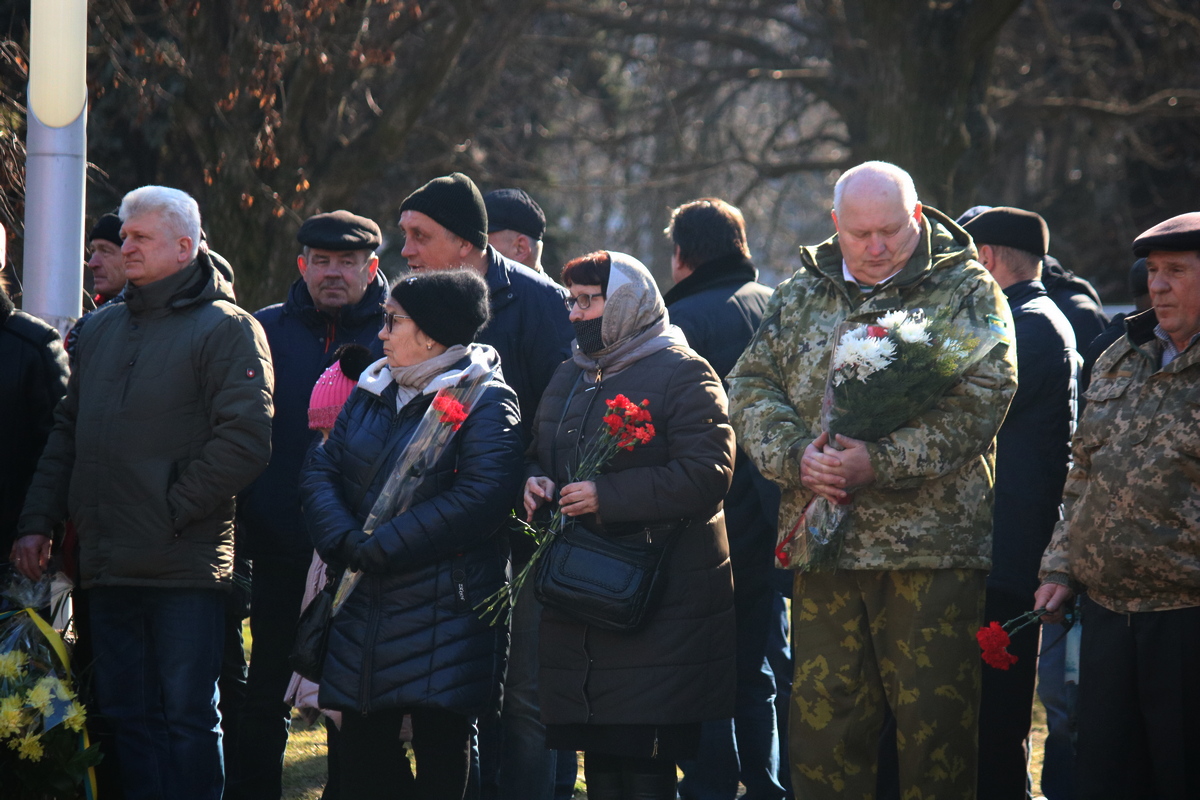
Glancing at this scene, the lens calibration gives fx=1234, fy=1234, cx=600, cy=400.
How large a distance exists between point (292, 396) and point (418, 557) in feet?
4.54

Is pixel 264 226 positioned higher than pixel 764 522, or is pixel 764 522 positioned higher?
pixel 264 226

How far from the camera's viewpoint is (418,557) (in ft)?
12.2

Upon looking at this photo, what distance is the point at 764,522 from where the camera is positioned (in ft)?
15.9

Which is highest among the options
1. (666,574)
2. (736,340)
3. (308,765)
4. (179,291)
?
(179,291)

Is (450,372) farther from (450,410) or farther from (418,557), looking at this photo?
(418,557)

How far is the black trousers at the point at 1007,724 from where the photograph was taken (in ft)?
13.6

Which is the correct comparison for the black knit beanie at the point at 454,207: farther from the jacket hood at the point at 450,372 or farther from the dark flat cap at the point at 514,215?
the dark flat cap at the point at 514,215

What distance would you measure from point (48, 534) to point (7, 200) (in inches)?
86.2

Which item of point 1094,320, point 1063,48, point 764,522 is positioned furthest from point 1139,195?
point 764,522

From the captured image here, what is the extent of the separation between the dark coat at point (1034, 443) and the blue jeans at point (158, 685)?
2.70m

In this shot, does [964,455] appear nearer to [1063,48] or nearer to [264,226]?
[264,226]

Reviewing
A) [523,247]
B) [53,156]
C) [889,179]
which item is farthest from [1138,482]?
[53,156]

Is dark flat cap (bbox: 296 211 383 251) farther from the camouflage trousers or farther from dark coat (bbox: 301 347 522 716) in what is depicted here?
the camouflage trousers

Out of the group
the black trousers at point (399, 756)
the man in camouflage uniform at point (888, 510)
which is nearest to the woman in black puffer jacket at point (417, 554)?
the black trousers at point (399, 756)
